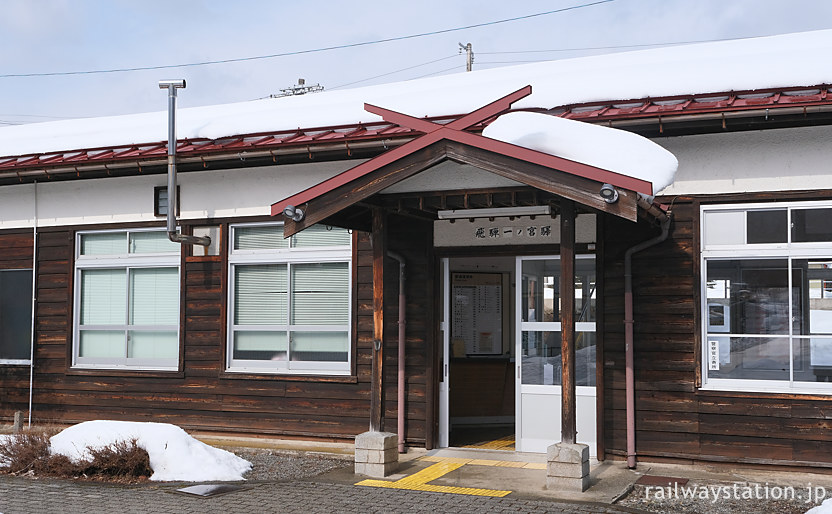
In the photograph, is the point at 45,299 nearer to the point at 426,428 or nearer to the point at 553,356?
the point at 426,428

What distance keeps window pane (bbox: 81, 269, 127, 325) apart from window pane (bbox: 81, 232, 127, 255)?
0.81 feet

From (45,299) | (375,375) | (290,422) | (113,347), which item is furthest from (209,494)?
(45,299)

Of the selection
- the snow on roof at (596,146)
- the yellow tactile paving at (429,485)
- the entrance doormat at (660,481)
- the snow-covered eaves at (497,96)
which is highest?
the snow-covered eaves at (497,96)

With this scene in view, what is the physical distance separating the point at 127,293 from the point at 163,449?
343 centimetres

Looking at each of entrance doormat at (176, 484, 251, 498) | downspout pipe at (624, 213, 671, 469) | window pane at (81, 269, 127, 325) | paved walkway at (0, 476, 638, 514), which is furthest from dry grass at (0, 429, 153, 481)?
downspout pipe at (624, 213, 671, 469)

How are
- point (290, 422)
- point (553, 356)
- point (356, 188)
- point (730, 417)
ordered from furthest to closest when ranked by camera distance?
point (290, 422) → point (553, 356) → point (730, 417) → point (356, 188)

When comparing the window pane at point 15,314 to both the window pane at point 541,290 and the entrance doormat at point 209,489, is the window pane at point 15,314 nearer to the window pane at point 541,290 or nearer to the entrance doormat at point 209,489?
the entrance doormat at point 209,489

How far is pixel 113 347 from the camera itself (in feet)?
37.0

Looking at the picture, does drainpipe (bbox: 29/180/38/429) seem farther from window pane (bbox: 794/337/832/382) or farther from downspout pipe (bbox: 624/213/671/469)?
window pane (bbox: 794/337/832/382)

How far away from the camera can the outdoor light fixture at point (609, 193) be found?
22.1 feet

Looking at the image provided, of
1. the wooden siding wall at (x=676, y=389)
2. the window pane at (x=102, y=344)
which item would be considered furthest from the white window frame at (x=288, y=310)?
the wooden siding wall at (x=676, y=389)

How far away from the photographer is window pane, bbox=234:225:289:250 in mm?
10457

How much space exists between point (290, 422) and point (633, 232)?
4.50 m

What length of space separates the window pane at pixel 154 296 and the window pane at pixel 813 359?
280 inches
